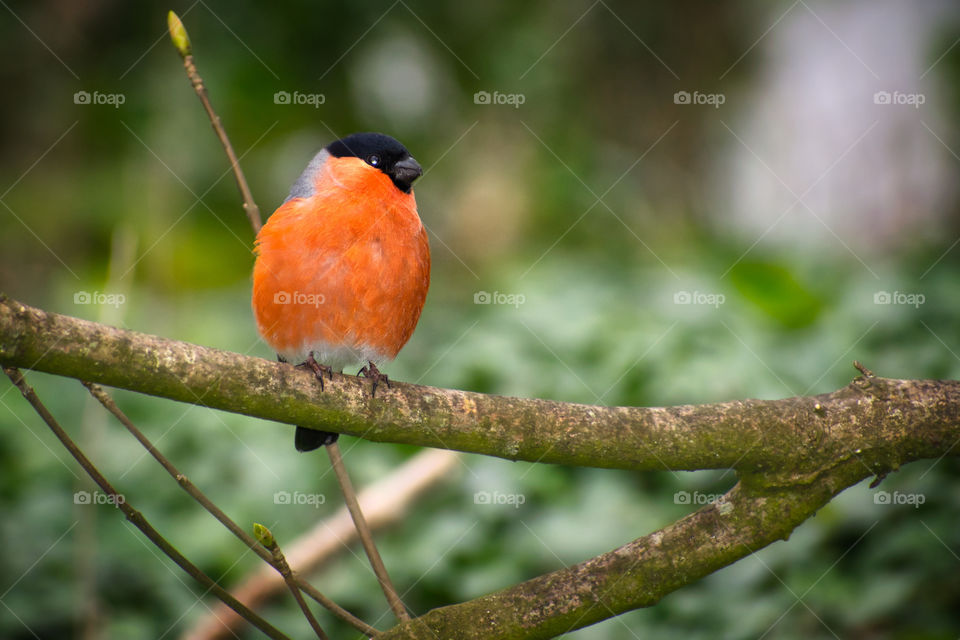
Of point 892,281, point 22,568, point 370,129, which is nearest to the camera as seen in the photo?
point 22,568

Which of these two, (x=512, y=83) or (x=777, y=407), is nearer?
(x=777, y=407)

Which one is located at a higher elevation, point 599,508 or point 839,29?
point 839,29

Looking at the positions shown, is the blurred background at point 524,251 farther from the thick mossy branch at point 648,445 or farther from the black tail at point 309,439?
the thick mossy branch at point 648,445

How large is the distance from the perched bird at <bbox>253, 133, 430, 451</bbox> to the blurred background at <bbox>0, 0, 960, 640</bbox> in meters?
0.94

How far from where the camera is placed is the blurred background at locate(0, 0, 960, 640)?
10.4 ft

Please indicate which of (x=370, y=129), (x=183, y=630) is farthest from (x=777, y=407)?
(x=370, y=129)

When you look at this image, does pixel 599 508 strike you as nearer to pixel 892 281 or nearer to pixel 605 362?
pixel 605 362

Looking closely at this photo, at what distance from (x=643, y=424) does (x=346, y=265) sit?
1.15 m

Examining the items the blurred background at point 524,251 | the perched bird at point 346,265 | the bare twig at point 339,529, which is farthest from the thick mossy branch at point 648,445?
the bare twig at point 339,529

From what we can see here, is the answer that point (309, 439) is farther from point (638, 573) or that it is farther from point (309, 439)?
point (638, 573)

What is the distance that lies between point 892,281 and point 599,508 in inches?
80.5

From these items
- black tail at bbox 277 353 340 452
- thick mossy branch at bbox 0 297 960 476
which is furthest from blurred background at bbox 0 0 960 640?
thick mossy branch at bbox 0 297 960 476

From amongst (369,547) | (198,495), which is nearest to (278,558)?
(198,495)

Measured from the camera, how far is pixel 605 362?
393cm
